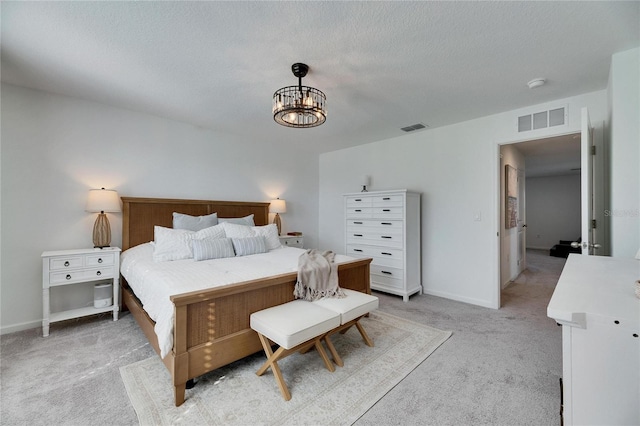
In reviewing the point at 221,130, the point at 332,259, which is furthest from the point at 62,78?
the point at 332,259

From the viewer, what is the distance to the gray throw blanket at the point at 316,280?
7.27 feet

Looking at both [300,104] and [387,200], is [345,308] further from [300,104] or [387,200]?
[387,200]

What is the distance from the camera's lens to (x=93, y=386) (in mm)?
1816

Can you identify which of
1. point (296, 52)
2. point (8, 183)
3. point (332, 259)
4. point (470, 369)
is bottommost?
point (470, 369)

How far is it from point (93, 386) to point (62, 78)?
2.64 metres

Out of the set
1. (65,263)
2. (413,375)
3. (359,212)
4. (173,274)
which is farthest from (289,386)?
(359,212)

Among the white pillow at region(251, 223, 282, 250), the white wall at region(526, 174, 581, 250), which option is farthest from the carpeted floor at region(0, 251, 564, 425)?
the white wall at region(526, 174, 581, 250)

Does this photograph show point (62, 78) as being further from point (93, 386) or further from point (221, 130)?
point (93, 386)

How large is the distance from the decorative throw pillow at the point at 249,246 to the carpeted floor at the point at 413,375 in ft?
3.86

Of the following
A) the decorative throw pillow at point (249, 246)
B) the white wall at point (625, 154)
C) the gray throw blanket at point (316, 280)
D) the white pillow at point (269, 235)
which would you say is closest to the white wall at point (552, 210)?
the white wall at point (625, 154)

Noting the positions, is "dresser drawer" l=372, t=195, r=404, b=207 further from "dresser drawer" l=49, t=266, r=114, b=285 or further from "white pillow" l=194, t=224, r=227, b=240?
"dresser drawer" l=49, t=266, r=114, b=285

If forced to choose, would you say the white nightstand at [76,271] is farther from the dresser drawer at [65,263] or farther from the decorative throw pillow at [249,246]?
the decorative throw pillow at [249,246]

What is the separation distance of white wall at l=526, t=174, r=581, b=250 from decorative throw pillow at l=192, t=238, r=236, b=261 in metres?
9.43

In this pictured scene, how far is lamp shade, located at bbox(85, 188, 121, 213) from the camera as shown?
2.88 metres
